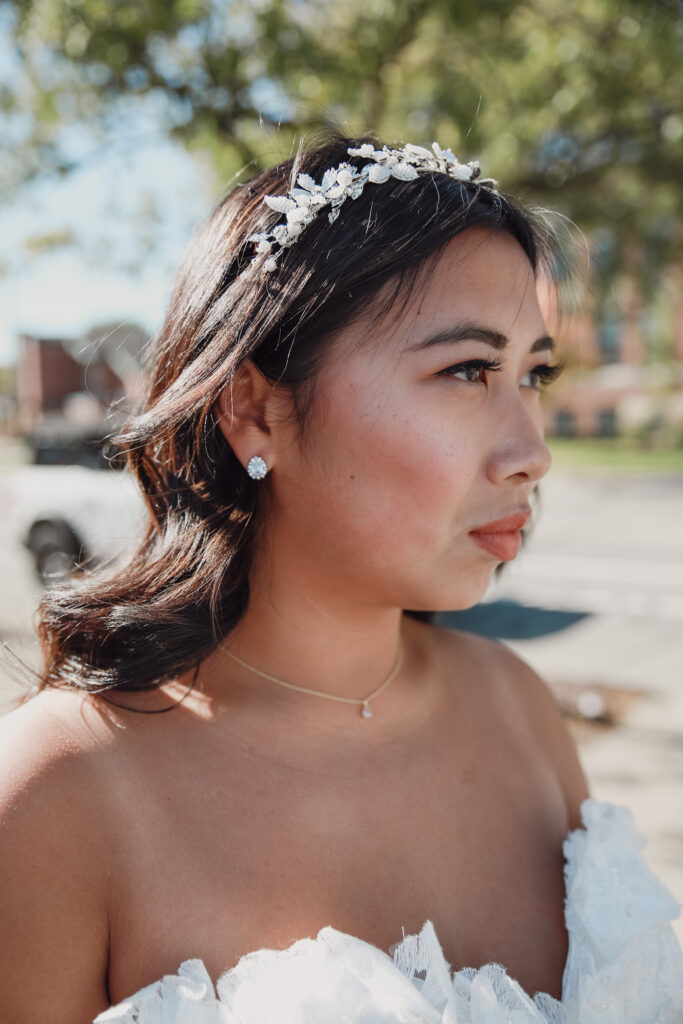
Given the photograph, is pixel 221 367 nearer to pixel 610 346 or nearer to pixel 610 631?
pixel 610 631

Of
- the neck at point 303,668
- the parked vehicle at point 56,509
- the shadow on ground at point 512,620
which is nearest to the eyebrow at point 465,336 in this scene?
the neck at point 303,668

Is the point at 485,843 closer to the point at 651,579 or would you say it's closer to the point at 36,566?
the point at 651,579

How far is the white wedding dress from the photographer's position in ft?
3.80

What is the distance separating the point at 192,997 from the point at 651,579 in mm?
8805

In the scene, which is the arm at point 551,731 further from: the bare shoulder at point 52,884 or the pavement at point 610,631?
the bare shoulder at point 52,884

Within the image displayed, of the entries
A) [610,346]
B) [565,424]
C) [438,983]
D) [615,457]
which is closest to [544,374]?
[438,983]

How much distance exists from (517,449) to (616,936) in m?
0.87

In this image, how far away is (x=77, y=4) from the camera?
11.3 ft

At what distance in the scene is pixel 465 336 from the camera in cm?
138

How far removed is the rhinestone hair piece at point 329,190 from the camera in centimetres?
142

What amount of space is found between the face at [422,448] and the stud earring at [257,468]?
3cm

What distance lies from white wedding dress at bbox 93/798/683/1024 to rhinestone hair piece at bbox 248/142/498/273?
1087 mm

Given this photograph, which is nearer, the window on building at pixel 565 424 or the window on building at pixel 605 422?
the window on building at pixel 605 422

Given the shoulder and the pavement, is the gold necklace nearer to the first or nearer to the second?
the shoulder
